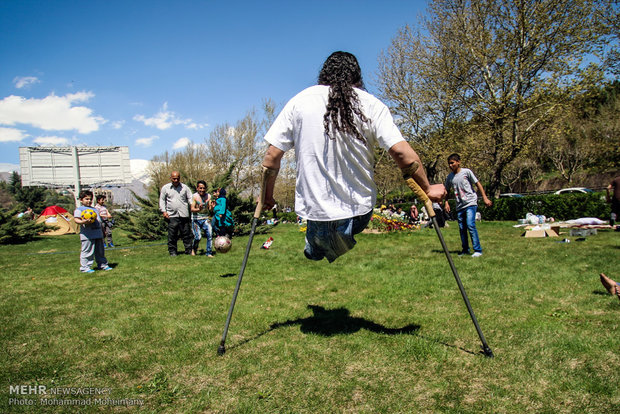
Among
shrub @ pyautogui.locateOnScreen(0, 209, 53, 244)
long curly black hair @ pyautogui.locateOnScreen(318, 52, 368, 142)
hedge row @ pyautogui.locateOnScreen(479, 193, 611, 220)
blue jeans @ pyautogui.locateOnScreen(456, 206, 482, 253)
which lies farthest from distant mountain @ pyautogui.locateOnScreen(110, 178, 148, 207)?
hedge row @ pyautogui.locateOnScreen(479, 193, 611, 220)

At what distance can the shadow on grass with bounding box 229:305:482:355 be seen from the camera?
3.70m

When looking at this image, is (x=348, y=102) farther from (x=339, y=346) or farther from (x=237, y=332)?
(x=237, y=332)

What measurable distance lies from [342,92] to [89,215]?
6691 mm

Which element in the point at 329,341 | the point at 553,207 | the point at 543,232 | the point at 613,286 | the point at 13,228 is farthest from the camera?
the point at 553,207

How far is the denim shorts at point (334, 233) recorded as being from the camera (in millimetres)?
3223

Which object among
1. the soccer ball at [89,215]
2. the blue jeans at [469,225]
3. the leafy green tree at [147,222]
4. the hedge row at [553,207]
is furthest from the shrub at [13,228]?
the hedge row at [553,207]

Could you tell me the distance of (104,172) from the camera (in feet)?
159

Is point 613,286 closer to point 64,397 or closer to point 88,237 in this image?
point 64,397

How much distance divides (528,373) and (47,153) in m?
56.4

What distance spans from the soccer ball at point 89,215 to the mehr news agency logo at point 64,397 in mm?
5417

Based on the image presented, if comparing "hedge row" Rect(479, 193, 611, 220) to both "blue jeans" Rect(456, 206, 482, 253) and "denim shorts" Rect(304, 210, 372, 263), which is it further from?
"denim shorts" Rect(304, 210, 372, 263)

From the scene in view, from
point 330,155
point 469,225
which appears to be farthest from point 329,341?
point 469,225

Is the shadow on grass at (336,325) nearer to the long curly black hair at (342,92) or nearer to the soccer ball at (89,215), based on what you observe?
the long curly black hair at (342,92)

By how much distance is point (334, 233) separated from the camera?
3.25m
